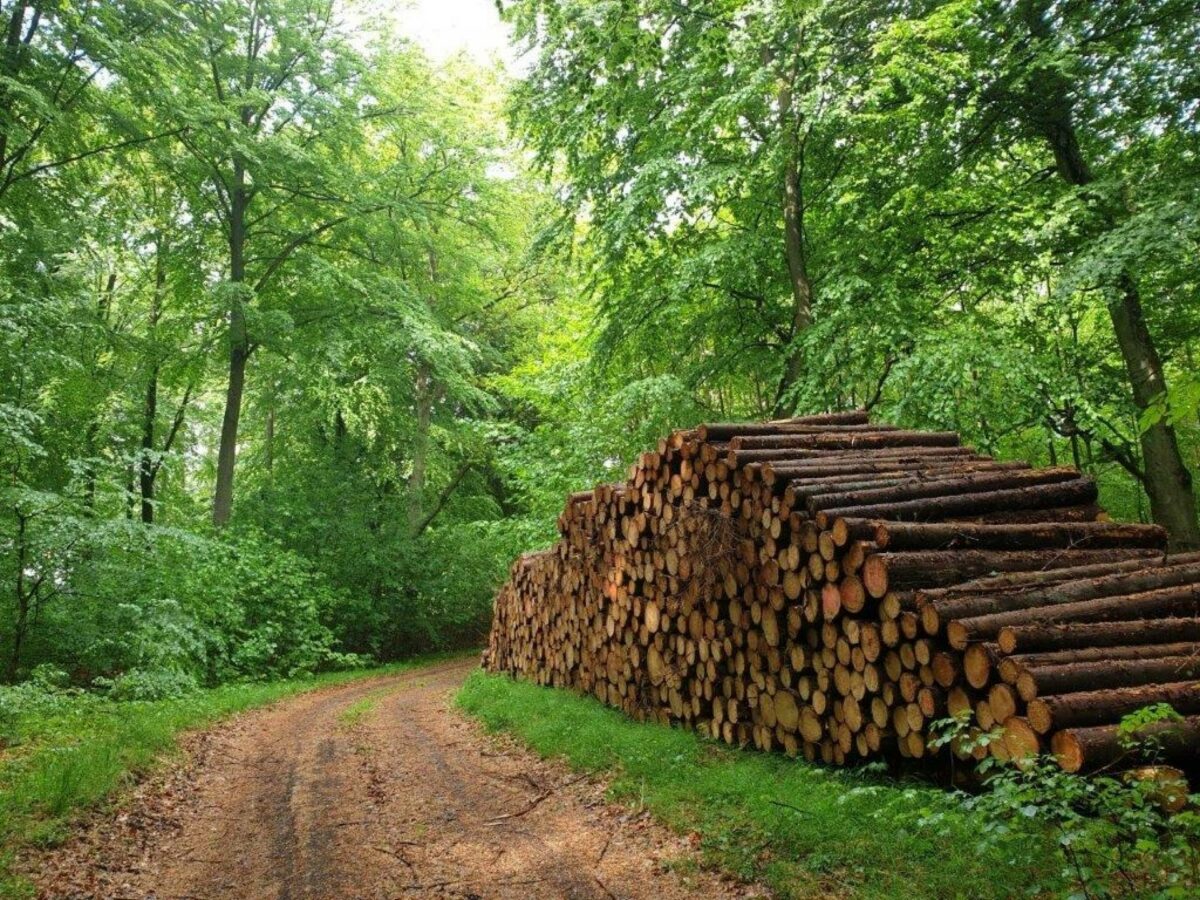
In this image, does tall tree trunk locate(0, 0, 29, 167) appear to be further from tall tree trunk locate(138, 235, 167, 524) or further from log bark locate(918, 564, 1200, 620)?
log bark locate(918, 564, 1200, 620)

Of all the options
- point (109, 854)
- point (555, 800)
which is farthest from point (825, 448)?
point (109, 854)

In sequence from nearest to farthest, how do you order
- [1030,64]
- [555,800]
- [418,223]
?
[555,800], [1030,64], [418,223]

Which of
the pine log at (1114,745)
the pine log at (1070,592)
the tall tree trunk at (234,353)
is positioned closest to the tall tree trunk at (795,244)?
the pine log at (1070,592)

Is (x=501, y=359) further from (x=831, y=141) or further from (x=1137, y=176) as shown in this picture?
(x=1137, y=176)

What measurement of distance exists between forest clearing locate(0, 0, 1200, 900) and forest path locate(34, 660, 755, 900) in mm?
47

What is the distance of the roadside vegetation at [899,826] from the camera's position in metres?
3.33

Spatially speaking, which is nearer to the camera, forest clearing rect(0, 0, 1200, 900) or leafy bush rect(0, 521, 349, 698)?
forest clearing rect(0, 0, 1200, 900)

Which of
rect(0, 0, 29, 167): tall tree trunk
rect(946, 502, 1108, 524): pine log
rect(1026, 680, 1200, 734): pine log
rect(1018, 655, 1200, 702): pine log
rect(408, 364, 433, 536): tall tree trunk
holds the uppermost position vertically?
rect(0, 0, 29, 167): tall tree trunk

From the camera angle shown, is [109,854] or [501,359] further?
[501,359]

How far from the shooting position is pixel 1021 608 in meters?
5.13

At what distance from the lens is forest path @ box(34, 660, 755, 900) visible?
15.7 ft

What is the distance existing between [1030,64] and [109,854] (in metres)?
11.8

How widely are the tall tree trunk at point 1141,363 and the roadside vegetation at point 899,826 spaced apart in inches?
313

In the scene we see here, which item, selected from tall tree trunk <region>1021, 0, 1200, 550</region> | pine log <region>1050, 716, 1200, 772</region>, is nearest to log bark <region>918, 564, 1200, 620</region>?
pine log <region>1050, 716, 1200, 772</region>
